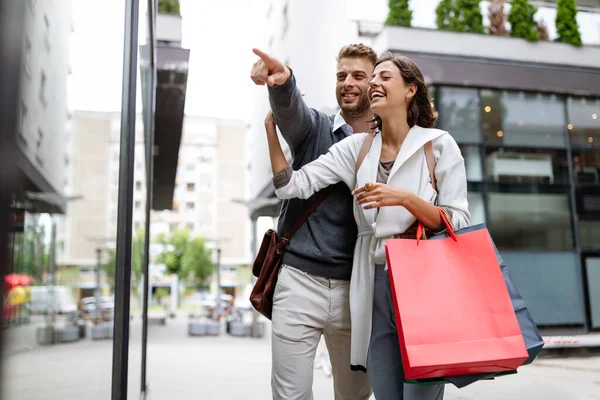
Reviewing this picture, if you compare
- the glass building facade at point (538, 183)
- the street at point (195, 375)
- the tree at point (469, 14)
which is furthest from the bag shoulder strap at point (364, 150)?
the tree at point (469, 14)

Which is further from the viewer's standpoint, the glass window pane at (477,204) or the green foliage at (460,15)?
the green foliage at (460,15)

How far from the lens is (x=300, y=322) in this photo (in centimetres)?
166

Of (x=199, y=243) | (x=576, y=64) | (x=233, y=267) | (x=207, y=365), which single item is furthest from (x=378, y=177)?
(x=233, y=267)

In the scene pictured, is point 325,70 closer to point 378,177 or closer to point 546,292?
point 546,292

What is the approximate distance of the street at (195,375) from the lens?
26.6 inches

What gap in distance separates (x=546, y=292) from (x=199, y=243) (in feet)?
108

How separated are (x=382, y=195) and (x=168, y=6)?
490cm

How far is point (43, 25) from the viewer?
2.03ft

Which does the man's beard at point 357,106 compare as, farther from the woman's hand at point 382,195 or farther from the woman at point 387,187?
the woman's hand at point 382,195

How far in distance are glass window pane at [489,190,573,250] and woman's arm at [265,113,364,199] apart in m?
7.94

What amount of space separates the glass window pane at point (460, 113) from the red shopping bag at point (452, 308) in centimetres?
800

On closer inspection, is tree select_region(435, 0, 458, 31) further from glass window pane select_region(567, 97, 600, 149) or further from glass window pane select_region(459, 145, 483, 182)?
glass window pane select_region(567, 97, 600, 149)

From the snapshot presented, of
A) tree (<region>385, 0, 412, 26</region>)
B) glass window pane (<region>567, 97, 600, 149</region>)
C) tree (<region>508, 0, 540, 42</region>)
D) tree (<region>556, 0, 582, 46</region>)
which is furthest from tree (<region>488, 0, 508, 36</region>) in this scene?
glass window pane (<region>567, 97, 600, 149</region>)

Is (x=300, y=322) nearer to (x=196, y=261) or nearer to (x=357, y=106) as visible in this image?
(x=357, y=106)
